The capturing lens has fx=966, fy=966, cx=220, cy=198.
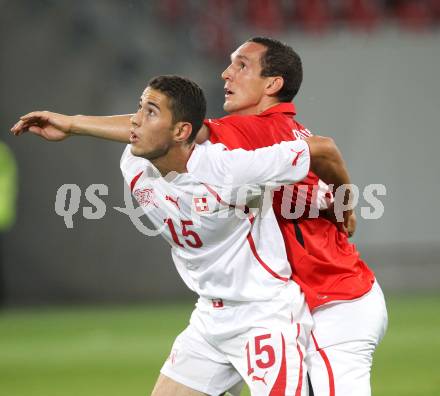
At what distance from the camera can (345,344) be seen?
4.46m

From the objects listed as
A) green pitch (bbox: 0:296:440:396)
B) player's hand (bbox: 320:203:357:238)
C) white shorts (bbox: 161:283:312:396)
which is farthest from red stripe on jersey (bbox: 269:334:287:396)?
green pitch (bbox: 0:296:440:396)

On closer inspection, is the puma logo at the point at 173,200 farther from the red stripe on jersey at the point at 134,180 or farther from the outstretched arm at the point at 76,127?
the outstretched arm at the point at 76,127

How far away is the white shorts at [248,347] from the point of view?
432cm

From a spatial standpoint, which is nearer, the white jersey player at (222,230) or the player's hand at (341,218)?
the white jersey player at (222,230)

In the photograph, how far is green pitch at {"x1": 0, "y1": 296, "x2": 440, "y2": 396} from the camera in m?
8.07

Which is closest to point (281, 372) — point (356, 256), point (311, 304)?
point (311, 304)

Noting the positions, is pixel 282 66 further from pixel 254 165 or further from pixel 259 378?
pixel 259 378

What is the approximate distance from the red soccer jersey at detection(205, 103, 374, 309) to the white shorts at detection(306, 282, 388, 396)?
2.6 inches

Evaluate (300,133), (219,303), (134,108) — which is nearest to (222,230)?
(219,303)

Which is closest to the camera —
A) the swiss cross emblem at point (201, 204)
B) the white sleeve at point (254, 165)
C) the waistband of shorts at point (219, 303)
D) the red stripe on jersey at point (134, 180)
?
the white sleeve at point (254, 165)

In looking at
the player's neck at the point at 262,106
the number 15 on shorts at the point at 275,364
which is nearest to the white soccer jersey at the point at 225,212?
the number 15 on shorts at the point at 275,364

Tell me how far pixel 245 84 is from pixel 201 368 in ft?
4.59

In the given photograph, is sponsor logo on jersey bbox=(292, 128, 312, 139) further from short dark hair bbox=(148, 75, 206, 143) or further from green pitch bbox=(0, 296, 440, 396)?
green pitch bbox=(0, 296, 440, 396)

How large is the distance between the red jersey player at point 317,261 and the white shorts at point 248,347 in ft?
0.32
